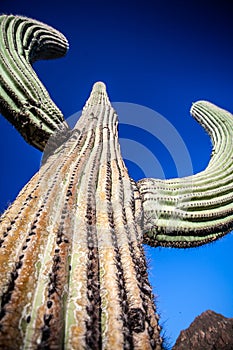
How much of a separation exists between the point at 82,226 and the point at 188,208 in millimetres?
1378

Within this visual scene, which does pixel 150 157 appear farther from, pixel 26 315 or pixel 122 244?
pixel 26 315

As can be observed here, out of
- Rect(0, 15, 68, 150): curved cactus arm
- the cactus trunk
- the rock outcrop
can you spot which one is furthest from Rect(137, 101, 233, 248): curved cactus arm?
the rock outcrop

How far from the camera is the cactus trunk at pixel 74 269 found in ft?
3.59

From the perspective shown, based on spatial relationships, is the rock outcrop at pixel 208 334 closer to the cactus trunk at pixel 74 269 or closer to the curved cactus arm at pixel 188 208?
the curved cactus arm at pixel 188 208

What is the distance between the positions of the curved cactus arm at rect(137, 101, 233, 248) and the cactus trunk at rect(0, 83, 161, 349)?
1.07 ft

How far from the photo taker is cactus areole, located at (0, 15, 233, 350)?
3.77ft

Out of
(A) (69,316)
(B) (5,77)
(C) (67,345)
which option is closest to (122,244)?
(A) (69,316)

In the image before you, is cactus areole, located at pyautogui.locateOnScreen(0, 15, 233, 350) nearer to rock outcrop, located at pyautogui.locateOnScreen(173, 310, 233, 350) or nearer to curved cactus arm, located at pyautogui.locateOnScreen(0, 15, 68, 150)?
curved cactus arm, located at pyautogui.locateOnScreen(0, 15, 68, 150)

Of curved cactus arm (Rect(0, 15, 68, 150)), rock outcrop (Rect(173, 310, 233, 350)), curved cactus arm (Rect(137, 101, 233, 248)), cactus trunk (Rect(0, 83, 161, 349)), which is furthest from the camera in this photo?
rock outcrop (Rect(173, 310, 233, 350))

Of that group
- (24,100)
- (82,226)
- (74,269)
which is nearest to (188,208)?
(82,226)

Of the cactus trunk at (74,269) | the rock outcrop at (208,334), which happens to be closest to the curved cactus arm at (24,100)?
the cactus trunk at (74,269)

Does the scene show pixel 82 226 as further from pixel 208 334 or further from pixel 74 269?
pixel 208 334

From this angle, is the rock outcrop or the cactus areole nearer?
the cactus areole

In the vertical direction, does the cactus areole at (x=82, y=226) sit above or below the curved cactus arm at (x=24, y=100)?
below
